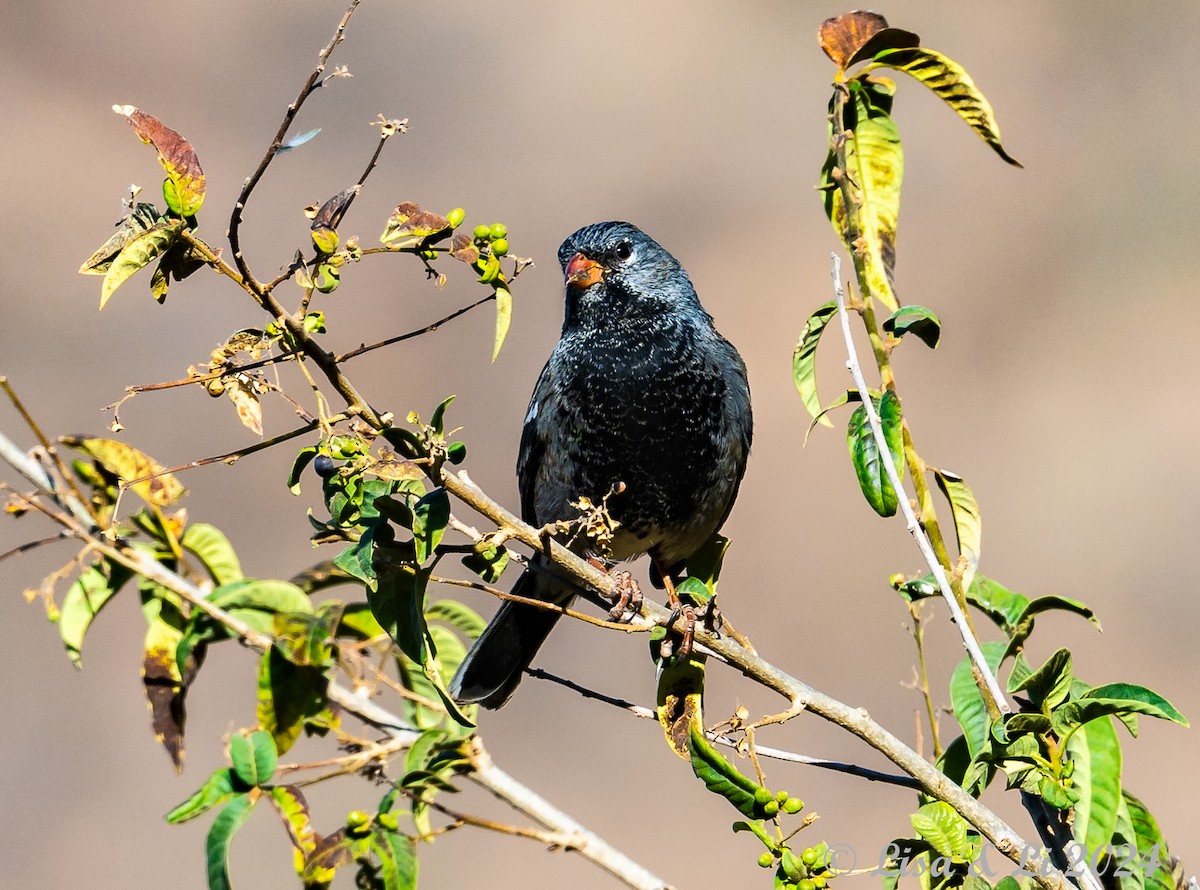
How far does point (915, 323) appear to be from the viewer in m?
2.21

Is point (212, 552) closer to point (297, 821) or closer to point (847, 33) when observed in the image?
point (297, 821)

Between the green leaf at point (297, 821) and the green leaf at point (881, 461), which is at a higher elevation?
the green leaf at point (881, 461)

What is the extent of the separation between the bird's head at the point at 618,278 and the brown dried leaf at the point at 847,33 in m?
1.98

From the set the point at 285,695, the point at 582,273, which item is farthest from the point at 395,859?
the point at 582,273

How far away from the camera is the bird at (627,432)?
3.94 meters

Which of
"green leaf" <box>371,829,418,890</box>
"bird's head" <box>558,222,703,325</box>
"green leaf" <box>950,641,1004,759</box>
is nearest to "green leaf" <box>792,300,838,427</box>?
"green leaf" <box>950,641,1004,759</box>

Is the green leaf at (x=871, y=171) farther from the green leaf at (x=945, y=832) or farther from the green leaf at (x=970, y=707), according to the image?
the green leaf at (x=945, y=832)

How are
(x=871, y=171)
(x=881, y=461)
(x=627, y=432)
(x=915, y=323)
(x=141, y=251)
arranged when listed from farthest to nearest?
(x=627, y=432) → (x=871, y=171) → (x=915, y=323) → (x=881, y=461) → (x=141, y=251)

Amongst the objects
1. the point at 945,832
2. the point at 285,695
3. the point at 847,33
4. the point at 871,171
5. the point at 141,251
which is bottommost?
the point at 945,832

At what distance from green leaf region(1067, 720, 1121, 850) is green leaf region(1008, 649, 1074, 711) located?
7 centimetres

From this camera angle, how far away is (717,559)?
280 centimetres

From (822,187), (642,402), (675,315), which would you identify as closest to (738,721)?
(822,187)

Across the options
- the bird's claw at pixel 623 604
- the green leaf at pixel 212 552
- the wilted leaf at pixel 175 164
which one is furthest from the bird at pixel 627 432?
the wilted leaf at pixel 175 164

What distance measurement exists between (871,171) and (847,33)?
10.2 inches
